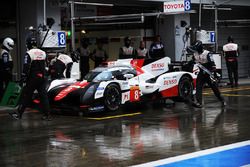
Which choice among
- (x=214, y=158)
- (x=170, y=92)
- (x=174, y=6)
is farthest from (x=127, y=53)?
(x=214, y=158)

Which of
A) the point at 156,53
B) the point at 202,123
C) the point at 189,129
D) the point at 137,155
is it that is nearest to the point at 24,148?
the point at 137,155

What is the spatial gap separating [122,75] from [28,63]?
2.70 meters

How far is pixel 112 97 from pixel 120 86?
0.39 m

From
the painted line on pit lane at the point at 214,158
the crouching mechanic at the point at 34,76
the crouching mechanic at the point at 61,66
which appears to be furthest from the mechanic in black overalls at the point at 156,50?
the painted line on pit lane at the point at 214,158

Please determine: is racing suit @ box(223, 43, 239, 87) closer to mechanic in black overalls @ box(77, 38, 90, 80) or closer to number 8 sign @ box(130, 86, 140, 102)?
mechanic in black overalls @ box(77, 38, 90, 80)

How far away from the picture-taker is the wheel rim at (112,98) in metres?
13.5

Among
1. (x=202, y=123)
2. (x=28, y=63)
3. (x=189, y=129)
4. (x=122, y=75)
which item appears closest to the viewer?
(x=189, y=129)

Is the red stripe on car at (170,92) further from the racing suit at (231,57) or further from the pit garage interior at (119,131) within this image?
the racing suit at (231,57)

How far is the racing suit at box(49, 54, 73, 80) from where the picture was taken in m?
16.7

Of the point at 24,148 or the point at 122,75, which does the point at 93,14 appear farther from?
the point at 24,148

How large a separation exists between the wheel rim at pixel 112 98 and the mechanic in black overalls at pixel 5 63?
415 cm

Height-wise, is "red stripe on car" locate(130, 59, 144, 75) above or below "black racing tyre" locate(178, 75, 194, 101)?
above

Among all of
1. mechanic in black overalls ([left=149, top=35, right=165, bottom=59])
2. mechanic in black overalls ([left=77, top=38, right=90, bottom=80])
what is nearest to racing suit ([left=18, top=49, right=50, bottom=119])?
mechanic in black overalls ([left=77, top=38, right=90, bottom=80])

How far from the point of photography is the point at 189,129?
10953 millimetres
